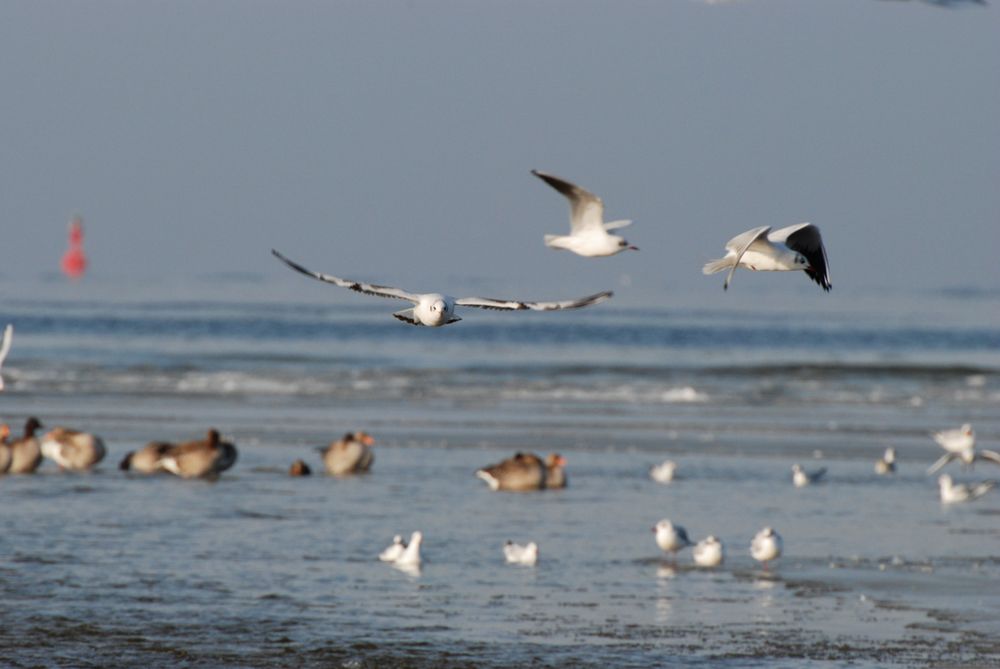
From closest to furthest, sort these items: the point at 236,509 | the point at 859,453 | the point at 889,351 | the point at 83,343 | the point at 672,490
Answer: the point at 236,509
the point at 672,490
the point at 859,453
the point at 83,343
the point at 889,351

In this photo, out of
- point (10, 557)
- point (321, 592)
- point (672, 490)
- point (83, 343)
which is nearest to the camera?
point (321, 592)

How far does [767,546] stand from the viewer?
13.3 metres

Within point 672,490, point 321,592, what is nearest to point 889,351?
point 672,490

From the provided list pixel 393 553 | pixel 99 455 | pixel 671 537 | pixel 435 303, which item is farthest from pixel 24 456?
pixel 435 303

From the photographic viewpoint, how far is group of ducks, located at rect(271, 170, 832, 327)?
7379 millimetres

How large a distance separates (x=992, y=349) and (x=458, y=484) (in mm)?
39526

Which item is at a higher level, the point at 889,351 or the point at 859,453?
the point at 889,351

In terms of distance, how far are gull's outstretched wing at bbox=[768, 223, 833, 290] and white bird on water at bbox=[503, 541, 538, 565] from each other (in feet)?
17.5

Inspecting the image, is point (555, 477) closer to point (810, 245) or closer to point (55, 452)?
point (55, 452)

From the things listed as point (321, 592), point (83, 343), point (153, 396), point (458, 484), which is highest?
point (83, 343)

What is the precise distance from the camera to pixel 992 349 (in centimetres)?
5394

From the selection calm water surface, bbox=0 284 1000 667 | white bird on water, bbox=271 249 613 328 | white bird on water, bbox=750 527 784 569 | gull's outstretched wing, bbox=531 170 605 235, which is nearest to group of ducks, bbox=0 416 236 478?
calm water surface, bbox=0 284 1000 667

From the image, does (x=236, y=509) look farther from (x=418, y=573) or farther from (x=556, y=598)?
(x=556, y=598)

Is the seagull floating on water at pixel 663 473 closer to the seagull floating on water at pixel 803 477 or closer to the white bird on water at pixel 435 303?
the seagull floating on water at pixel 803 477
